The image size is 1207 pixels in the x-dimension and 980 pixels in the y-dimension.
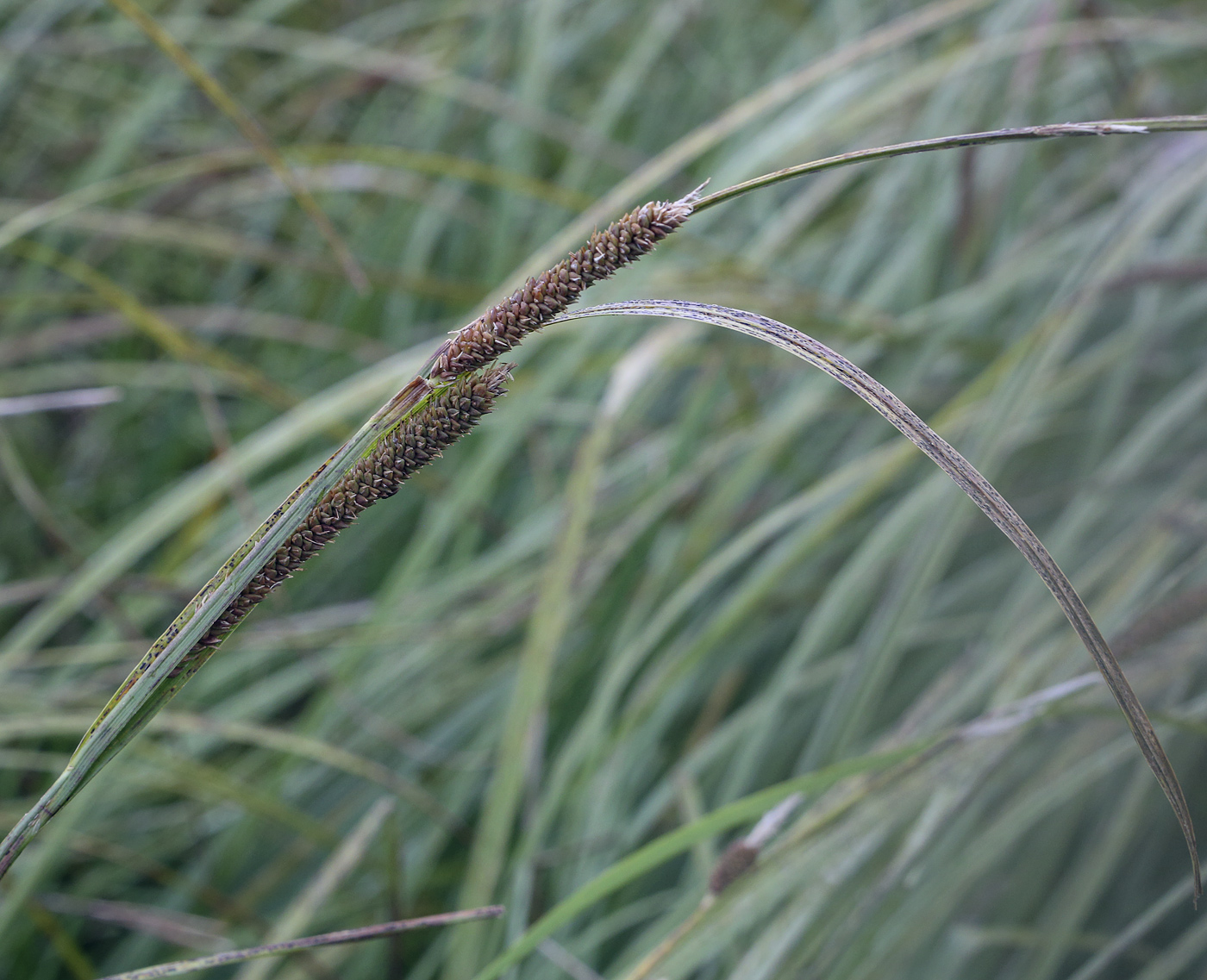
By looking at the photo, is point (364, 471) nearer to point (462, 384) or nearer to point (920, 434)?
point (462, 384)

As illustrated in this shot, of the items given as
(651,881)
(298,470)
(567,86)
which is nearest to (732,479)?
(651,881)

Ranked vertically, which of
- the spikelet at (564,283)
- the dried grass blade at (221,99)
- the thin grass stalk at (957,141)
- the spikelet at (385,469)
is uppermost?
the dried grass blade at (221,99)

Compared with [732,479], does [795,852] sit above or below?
below

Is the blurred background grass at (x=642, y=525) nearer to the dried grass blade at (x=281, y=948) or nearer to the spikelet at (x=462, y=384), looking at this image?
the dried grass blade at (x=281, y=948)

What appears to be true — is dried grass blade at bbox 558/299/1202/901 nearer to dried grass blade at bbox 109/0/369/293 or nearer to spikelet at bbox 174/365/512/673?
spikelet at bbox 174/365/512/673

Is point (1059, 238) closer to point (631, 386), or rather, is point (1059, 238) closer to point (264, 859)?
point (631, 386)

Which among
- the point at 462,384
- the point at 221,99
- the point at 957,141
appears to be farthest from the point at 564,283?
the point at 221,99

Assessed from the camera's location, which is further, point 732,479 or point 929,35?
point 929,35

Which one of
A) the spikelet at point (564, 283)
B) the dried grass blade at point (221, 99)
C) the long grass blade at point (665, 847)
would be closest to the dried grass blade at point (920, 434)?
the spikelet at point (564, 283)
